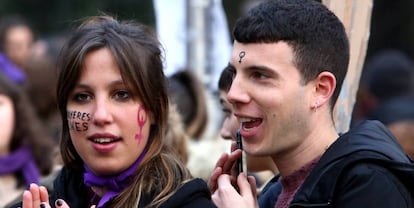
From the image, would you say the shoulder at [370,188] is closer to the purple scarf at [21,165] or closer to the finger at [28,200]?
the finger at [28,200]

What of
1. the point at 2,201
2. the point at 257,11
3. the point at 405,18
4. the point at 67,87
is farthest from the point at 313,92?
the point at 405,18

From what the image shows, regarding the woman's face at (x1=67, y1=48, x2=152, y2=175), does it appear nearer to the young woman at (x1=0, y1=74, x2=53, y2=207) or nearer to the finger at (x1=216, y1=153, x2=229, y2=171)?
the finger at (x1=216, y1=153, x2=229, y2=171)

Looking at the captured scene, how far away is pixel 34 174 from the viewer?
6168 millimetres

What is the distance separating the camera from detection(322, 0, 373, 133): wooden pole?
14.3ft

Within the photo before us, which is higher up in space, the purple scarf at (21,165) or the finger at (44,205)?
the finger at (44,205)

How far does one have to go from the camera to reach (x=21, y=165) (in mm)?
6109

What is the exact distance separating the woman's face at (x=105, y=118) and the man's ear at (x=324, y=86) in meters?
0.65

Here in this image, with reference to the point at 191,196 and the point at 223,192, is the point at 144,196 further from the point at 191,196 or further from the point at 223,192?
the point at 223,192

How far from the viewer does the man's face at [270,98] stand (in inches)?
142

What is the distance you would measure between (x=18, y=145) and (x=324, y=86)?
307 centimetres

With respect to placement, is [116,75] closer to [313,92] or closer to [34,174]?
[313,92]

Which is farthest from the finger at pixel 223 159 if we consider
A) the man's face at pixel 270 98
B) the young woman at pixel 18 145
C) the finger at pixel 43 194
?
the young woman at pixel 18 145

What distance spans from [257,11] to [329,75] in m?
0.36

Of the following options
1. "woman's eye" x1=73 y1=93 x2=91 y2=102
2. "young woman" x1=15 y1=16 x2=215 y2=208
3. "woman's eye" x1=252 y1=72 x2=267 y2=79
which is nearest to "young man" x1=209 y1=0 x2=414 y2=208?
"woman's eye" x1=252 y1=72 x2=267 y2=79
